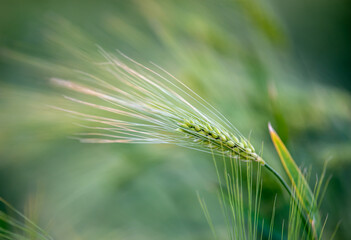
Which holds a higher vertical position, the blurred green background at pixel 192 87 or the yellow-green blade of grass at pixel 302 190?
the blurred green background at pixel 192 87

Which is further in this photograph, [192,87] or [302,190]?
[192,87]

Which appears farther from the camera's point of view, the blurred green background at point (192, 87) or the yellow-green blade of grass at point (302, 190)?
the blurred green background at point (192, 87)

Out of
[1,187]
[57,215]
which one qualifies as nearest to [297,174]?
[57,215]

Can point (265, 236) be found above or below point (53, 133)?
below

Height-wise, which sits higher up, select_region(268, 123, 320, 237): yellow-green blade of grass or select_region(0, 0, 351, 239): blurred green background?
select_region(0, 0, 351, 239): blurred green background

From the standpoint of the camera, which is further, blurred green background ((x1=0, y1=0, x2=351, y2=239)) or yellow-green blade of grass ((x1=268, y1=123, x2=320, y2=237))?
blurred green background ((x1=0, y1=0, x2=351, y2=239))

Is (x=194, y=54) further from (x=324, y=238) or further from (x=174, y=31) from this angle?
(x=324, y=238)

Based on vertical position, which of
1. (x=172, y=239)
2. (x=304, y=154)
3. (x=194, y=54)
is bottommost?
(x=172, y=239)

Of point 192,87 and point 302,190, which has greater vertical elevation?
point 192,87
